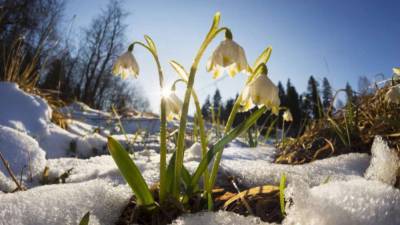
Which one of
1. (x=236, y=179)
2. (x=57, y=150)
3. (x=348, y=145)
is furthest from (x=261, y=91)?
(x=57, y=150)

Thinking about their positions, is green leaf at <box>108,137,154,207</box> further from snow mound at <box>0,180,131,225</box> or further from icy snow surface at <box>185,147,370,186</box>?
icy snow surface at <box>185,147,370,186</box>

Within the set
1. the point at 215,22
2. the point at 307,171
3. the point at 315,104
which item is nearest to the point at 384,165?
the point at 307,171

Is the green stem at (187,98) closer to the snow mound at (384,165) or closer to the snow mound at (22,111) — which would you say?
the snow mound at (384,165)

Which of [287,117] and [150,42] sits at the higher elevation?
[150,42]

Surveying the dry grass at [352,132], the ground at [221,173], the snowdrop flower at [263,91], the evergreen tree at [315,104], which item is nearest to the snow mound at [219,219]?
the ground at [221,173]

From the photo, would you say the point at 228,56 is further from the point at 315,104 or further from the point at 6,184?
the point at 315,104

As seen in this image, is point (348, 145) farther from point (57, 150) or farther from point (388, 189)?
point (57, 150)

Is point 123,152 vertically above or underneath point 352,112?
underneath
